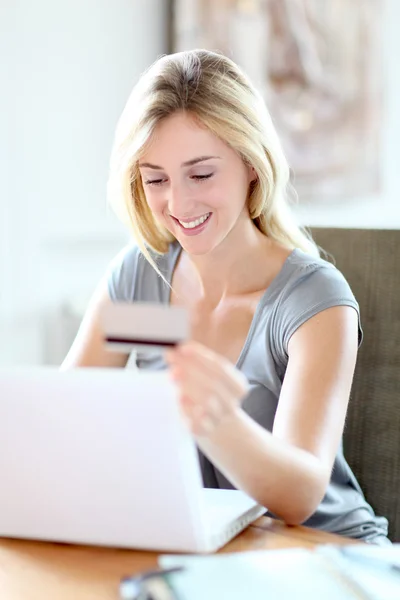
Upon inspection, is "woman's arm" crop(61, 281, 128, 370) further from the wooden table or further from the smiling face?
the wooden table

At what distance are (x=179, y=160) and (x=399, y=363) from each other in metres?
0.51

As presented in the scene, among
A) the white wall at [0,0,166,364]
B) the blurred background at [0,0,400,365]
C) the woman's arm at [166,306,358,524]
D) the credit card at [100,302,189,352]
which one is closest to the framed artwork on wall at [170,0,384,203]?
the blurred background at [0,0,400,365]

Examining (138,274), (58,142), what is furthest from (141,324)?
(58,142)

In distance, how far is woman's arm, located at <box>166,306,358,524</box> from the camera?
38.2 inches

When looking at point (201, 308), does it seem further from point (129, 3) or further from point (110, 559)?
point (129, 3)

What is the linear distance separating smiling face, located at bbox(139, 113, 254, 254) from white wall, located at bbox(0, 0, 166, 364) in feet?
4.34

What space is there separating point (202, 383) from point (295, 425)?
401mm

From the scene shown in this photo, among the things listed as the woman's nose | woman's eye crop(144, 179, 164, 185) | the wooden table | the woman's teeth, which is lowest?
the wooden table

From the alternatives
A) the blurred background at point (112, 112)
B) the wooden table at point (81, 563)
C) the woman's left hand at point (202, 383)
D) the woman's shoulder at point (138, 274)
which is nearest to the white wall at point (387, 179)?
the blurred background at point (112, 112)

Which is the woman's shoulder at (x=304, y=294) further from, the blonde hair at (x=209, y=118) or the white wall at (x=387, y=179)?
the white wall at (x=387, y=179)

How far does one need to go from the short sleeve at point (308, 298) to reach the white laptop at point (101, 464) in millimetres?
441

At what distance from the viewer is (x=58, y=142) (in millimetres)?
2871

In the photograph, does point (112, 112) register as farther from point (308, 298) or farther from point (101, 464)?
point (101, 464)

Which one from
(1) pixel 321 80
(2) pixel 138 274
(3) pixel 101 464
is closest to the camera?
(3) pixel 101 464
